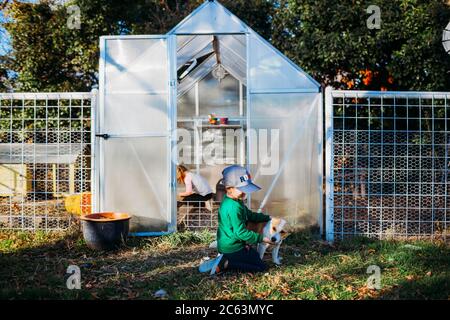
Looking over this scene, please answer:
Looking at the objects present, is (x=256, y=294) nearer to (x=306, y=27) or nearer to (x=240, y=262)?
Answer: (x=240, y=262)

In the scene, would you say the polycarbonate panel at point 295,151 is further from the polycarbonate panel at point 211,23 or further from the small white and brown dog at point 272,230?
the small white and brown dog at point 272,230

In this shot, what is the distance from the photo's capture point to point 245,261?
4758 mm

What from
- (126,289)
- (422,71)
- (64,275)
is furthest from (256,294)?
(422,71)

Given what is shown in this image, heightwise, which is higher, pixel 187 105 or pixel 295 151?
pixel 187 105

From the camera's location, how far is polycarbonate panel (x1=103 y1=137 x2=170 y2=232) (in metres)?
6.46

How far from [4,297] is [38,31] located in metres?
7.55

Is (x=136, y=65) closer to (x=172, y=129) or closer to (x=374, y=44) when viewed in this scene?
(x=172, y=129)

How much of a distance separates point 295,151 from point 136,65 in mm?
2807

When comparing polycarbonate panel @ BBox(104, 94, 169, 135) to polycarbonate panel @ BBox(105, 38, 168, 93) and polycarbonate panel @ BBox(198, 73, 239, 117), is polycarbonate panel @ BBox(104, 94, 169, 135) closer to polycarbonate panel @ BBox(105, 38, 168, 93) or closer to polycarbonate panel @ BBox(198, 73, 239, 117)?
polycarbonate panel @ BBox(105, 38, 168, 93)

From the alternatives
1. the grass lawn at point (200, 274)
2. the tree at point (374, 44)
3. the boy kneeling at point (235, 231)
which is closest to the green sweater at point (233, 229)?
the boy kneeling at point (235, 231)

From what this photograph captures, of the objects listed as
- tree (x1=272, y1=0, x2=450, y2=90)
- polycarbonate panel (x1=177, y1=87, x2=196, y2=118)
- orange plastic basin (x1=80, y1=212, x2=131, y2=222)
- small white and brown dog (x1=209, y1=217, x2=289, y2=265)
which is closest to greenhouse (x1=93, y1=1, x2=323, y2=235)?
orange plastic basin (x1=80, y1=212, x2=131, y2=222)

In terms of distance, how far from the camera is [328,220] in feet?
20.6

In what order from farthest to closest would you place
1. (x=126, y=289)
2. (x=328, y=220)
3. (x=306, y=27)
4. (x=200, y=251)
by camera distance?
(x=306, y=27) → (x=328, y=220) → (x=200, y=251) → (x=126, y=289)

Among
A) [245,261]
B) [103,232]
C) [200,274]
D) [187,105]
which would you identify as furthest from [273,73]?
[187,105]
